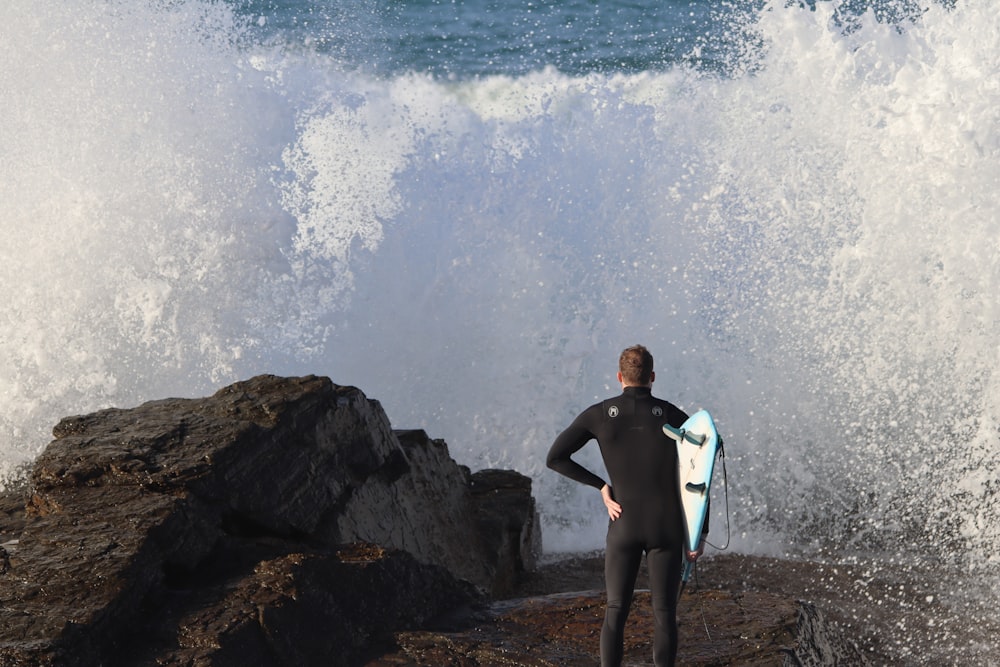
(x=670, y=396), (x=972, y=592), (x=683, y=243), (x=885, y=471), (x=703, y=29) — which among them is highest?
(x=703, y=29)

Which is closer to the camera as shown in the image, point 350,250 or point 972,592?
point 972,592

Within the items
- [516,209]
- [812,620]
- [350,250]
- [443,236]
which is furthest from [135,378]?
[812,620]

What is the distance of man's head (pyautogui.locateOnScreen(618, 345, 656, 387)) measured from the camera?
3598mm

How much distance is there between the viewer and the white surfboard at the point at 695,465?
343cm

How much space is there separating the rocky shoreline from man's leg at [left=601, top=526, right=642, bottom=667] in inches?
16.1

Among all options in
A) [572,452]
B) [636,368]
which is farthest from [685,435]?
[572,452]

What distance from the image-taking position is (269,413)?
470 centimetres

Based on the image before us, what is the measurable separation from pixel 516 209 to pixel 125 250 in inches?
134

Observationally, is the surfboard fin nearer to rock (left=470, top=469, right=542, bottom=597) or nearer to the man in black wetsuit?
the man in black wetsuit

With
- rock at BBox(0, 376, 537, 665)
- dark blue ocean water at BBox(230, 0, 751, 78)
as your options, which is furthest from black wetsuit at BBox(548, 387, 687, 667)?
dark blue ocean water at BBox(230, 0, 751, 78)

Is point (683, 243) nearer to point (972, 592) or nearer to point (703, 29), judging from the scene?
point (972, 592)

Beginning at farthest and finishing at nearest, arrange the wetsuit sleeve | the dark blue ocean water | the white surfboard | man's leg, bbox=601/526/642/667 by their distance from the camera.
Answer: the dark blue ocean water
the wetsuit sleeve
man's leg, bbox=601/526/642/667
the white surfboard

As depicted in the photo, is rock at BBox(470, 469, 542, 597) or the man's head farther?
rock at BBox(470, 469, 542, 597)

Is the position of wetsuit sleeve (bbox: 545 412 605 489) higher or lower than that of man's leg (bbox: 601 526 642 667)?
higher
